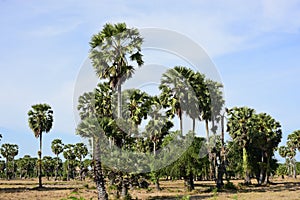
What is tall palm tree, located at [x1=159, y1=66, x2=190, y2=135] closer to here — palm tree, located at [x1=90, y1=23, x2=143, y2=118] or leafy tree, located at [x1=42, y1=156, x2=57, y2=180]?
palm tree, located at [x1=90, y1=23, x2=143, y2=118]

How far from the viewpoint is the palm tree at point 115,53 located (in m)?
32.0

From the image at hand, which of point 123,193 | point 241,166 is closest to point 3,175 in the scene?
point 241,166

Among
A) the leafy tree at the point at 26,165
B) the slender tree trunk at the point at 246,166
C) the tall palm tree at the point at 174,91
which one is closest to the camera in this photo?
the tall palm tree at the point at 174,91

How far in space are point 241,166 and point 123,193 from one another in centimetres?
3536

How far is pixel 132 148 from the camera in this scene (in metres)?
32.1

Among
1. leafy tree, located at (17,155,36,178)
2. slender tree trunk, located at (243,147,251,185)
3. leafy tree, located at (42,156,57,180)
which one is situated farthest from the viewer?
leafy tree, located at (17,155,36,178)

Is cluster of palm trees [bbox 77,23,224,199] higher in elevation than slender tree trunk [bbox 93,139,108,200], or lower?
higher

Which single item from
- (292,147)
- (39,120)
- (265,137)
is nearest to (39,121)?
(39,120)

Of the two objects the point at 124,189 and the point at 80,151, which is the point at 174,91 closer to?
the point at 124,189

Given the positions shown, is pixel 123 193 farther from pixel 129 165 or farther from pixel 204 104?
pixel 204 104

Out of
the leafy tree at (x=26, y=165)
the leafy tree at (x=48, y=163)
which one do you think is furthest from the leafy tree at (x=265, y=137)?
the leafy tree at (x=26, y=165)

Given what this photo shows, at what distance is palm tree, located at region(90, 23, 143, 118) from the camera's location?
105 ft

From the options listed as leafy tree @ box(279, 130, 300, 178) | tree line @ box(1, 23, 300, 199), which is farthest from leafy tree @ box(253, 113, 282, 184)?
leafy tree @ box(279, 130, 300, 178)

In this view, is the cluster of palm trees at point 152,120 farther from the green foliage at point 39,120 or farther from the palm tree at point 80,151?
the palm tree at point 80,151
